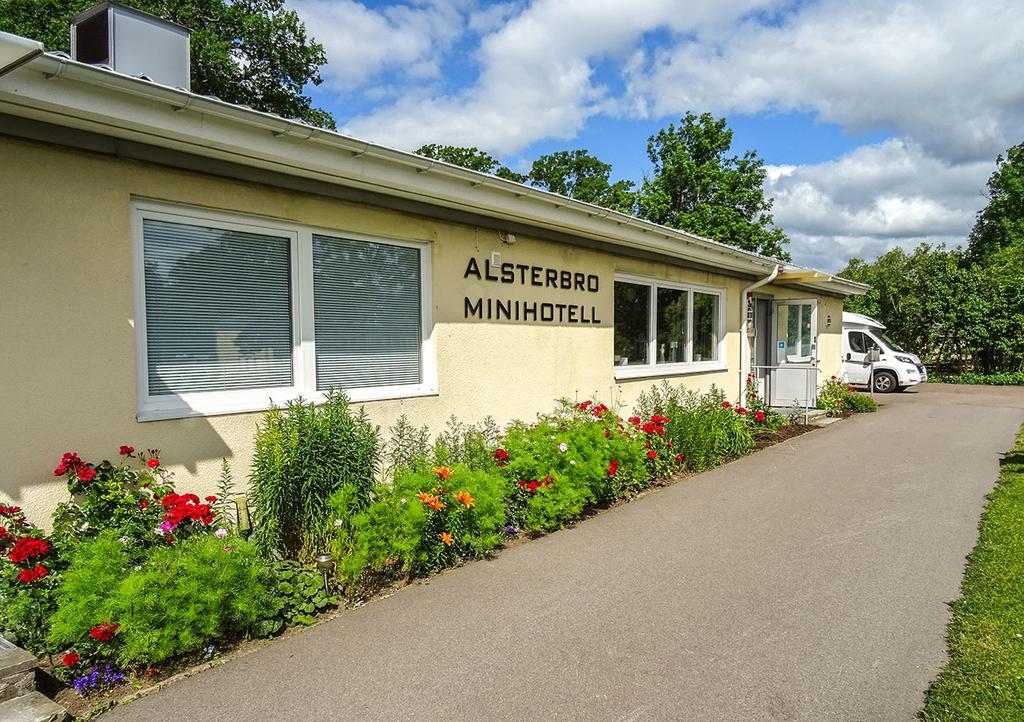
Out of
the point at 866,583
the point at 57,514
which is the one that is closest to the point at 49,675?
the point at 57,514

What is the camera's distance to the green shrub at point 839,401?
547 inches

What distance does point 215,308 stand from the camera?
15.1ft

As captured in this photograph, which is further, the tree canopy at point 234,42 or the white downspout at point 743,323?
the tree canopy at point 234,42

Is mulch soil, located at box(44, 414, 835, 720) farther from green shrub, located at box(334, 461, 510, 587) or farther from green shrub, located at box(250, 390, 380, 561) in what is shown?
green shrub, located at box(250, 390, 380, 561)

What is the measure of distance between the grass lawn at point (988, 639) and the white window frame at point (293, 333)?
13.8 feet

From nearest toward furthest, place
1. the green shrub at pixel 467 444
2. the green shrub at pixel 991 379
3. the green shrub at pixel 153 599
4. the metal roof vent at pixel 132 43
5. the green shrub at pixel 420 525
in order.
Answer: the green shrub at pixel 153 599 < the green shrub at pixel 420 525 < the metal roof vent at pixel 132 43 < the green shrub at pixel 467 444 < the green shrub at pixel 991 379

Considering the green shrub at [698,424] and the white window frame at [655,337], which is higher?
the white window frame at [655,337]

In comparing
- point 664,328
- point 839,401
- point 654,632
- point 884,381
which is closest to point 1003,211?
point 884,381

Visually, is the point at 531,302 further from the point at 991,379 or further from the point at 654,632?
the point at 991,379

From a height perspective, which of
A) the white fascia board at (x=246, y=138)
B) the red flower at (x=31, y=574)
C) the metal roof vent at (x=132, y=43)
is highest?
the metal roof vent at (x=132, y=43)

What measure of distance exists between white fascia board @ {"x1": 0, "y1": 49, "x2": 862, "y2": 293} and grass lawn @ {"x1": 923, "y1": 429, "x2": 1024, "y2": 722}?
4593 millimetres

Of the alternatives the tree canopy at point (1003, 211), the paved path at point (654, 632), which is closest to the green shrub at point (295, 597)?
the paved path at point (654, 632)

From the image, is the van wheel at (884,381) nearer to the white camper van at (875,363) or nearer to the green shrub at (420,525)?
the white camper van at (875,363)

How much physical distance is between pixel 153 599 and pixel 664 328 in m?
7.79
